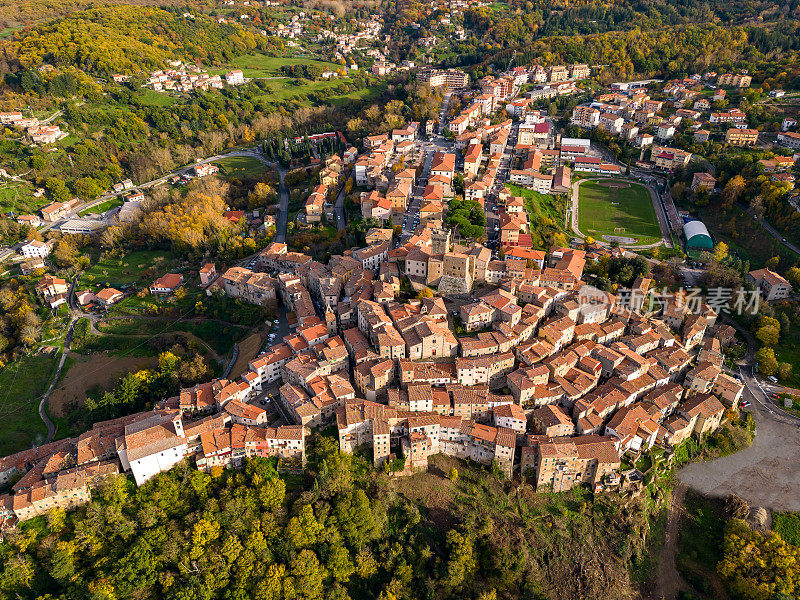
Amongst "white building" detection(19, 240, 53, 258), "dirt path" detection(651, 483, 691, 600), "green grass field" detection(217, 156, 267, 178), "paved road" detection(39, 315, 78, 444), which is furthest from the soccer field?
"white building" detection(19, 240, 53, 258)

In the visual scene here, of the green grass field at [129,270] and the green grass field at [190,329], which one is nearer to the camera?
the green grass field at [190,329]

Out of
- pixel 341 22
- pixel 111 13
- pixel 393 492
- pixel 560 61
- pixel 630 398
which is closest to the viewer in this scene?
pixel 393 492

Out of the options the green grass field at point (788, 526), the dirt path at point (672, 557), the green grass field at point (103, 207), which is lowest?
the dirt path at point (672, 557)

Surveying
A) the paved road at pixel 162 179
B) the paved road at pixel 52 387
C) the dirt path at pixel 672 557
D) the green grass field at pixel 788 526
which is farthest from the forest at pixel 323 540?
the paved road at pixel 162 179

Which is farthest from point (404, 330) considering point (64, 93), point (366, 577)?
point (64, 93)

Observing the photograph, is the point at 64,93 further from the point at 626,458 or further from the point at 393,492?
the point at 626,458

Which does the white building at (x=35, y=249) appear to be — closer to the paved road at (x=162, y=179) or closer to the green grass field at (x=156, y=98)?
the paved road at (x=162, y=179)
